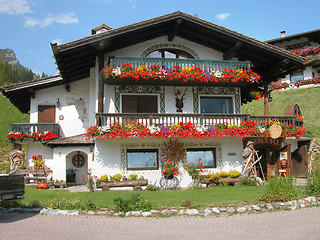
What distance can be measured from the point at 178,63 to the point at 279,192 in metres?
8.48

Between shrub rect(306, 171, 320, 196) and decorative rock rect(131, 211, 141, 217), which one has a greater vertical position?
shrub rect(306, 171, 320, 196)

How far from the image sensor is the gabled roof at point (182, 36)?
1536cm

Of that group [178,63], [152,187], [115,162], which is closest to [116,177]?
[115,162]

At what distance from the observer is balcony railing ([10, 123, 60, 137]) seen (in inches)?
748

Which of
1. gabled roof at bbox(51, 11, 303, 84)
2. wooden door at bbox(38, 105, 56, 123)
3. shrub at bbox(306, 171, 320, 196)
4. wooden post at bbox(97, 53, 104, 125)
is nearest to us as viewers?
shrub at bbox(306, 171, 320, 196)

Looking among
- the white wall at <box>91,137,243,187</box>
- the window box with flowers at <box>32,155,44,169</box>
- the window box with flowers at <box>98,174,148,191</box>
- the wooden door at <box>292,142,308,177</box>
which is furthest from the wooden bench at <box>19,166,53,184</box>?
the wooden door at <box>292,142,308,177</box>

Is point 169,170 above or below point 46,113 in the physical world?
below

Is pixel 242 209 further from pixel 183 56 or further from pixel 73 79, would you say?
pixel 73 79

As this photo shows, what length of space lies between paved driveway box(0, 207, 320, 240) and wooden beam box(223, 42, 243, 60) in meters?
9.99

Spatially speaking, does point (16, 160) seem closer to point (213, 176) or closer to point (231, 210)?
point (213, 176)

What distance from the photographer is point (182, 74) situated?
15680 millimetres

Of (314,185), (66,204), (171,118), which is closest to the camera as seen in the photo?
(66,204)

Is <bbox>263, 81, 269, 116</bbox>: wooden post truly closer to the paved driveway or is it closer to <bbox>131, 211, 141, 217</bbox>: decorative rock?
the paved driveway

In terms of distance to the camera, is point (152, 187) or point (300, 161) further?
point (300, 161)
